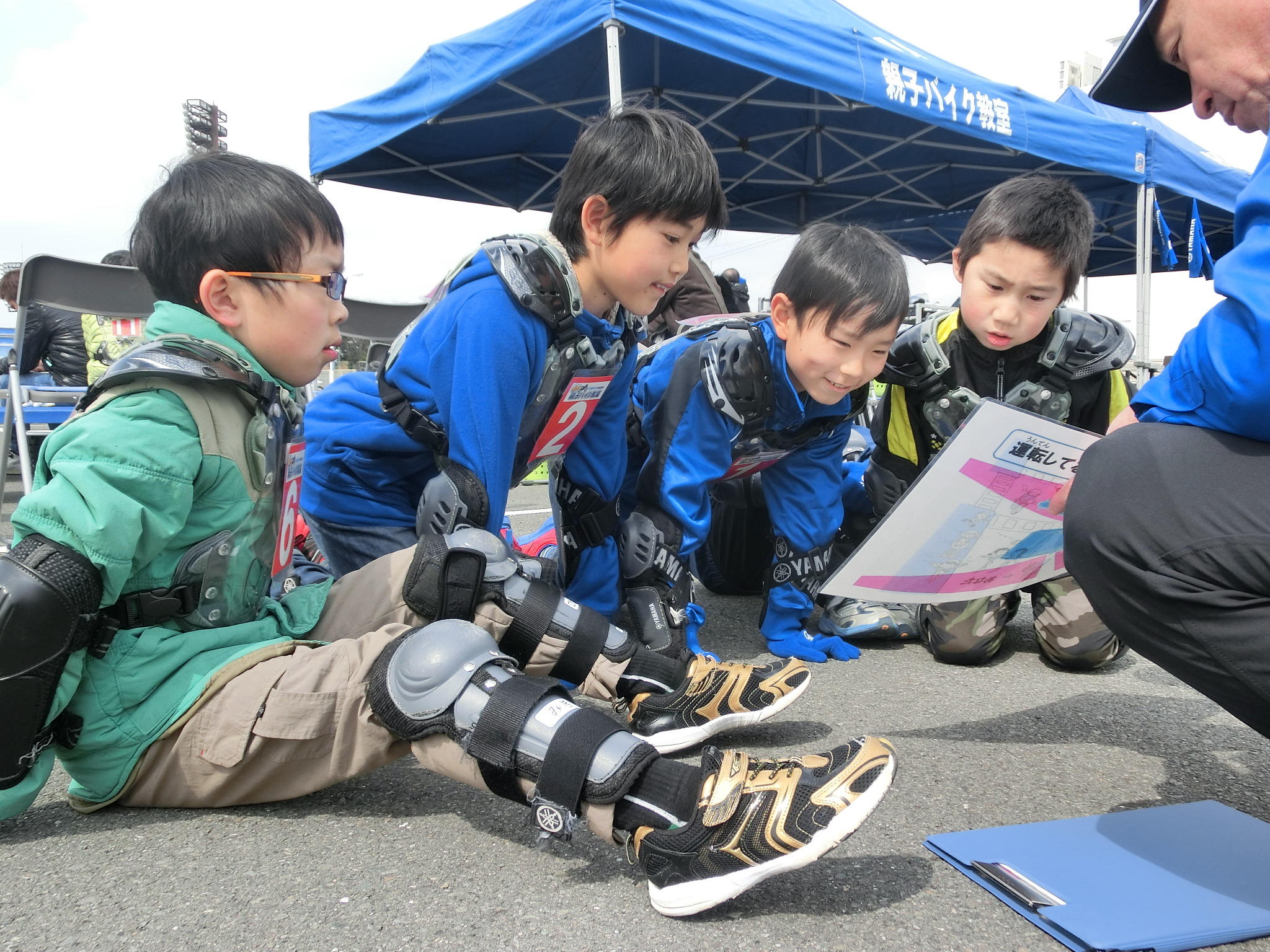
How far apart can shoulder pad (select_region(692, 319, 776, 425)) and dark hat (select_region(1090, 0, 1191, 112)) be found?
0.80 metres

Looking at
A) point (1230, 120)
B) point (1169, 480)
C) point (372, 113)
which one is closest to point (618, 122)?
point (1230, 120)

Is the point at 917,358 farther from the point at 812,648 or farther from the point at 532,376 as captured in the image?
the point at 532,376

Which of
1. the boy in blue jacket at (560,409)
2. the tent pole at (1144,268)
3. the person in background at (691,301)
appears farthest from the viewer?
the tent pole at (1144,268)

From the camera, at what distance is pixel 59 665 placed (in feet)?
3.00

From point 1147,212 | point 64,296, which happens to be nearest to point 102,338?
point 64,296

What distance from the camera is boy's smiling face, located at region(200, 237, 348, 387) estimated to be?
3.97ft

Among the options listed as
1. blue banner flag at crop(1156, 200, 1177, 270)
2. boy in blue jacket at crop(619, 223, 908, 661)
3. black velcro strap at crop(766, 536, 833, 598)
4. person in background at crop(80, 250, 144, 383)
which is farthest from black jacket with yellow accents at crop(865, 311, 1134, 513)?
blue banner flag at crop(1156, 200, 1177, 270)

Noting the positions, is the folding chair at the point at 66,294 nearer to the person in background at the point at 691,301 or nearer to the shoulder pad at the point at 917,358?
the person in background at the point at 691,301

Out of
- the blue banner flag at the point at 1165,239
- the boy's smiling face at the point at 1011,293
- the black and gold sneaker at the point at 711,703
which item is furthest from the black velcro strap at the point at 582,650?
the blue banner flag at the point at 1165,239

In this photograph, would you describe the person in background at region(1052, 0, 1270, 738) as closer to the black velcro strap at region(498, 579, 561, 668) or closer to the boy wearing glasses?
the boy wearing glasses

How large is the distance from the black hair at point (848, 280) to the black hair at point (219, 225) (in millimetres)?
1014

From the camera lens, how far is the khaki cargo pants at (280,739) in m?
0.98

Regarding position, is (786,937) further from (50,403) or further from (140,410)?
(50,403)

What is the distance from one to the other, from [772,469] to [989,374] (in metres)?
0.55
